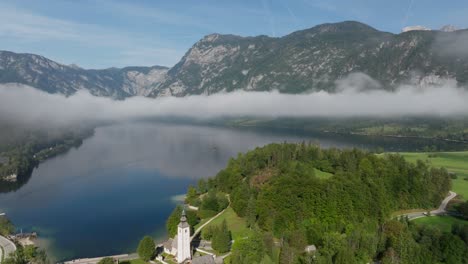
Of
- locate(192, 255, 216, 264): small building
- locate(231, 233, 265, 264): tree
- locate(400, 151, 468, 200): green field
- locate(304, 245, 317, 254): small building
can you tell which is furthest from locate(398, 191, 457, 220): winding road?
locate(192, 255, 216, 264): small building

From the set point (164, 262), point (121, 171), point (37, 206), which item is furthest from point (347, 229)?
point (121, 171)

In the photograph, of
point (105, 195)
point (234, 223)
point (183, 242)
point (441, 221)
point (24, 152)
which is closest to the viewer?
point (183, 242)

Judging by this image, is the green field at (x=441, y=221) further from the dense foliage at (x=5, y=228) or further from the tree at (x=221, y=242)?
the dense foliage at (x=5, y=228)

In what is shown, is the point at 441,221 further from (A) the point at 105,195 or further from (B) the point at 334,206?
(A) the point at 105,195

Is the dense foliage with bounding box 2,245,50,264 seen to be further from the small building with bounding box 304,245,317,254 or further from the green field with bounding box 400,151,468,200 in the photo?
the green field with bounding box 400,151,468,200

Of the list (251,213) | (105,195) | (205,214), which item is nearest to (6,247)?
(205,214)

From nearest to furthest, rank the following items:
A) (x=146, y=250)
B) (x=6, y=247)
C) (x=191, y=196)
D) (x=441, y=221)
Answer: (x=146, y=250)
(x=6, y=247)
(x=441, y=221)
(x=191, y=196)
